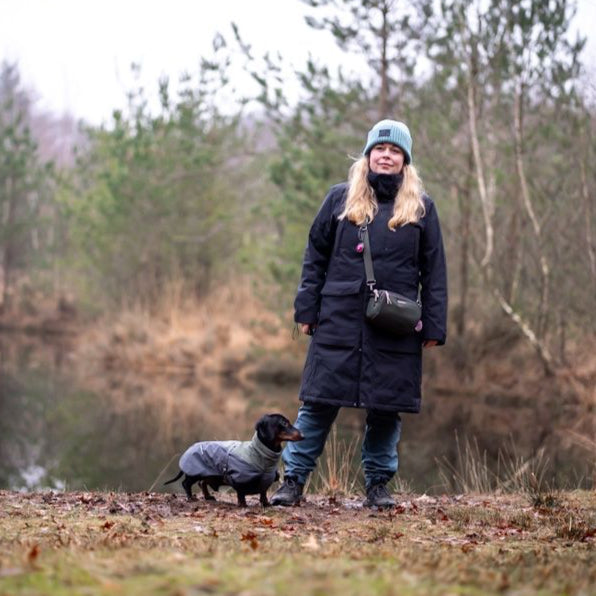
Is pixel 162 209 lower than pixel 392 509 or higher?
higher

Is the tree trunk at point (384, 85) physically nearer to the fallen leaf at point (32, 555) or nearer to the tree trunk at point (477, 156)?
the tree trunk at point (477, 156)

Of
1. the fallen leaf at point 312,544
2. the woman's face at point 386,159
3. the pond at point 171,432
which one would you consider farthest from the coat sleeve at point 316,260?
the pond at point 171,432

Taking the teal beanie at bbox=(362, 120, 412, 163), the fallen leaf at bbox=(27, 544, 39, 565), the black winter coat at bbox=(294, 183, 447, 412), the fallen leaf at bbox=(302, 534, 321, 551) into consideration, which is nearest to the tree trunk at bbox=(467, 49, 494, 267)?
the teal beanie at bbox=(362, 120, 412, 163)

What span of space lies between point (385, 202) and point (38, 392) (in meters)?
12.8

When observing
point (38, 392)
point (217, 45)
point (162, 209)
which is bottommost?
point (38, 392)

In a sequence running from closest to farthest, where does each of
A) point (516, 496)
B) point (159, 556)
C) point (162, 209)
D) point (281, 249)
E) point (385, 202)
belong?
point (159, 556)
point (385, 202)
point (516, 496)
point (281, 249)
point (162, 209)

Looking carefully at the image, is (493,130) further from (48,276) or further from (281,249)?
(48,276)

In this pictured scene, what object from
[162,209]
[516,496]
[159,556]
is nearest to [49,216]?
[162,209]

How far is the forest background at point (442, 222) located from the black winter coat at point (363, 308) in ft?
15.8

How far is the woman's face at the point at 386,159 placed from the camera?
564cm

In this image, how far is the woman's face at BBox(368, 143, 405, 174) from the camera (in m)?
5.64

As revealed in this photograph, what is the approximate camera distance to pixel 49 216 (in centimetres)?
3175

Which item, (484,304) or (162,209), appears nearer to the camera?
(484,304)

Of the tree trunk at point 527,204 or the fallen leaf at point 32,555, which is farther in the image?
the tree trunk at point 527,204
